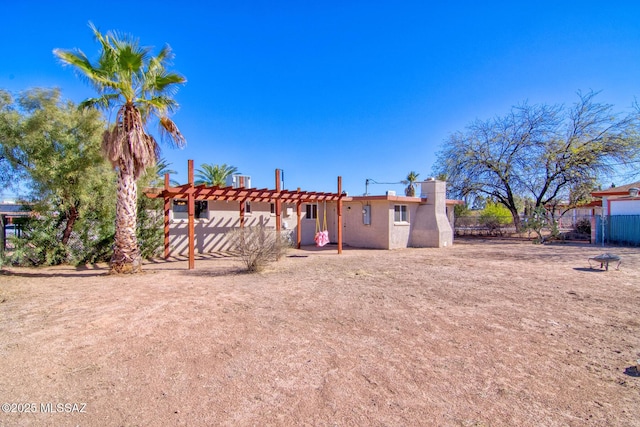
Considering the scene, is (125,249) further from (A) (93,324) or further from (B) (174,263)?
(A) (93,324)

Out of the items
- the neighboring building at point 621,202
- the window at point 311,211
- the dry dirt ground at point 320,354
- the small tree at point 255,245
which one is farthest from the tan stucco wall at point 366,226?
the neighboring building at point 621,202

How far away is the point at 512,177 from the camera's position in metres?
24.1

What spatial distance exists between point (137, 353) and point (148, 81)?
8014 millimetres

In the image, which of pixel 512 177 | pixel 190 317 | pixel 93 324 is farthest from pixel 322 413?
pixel 512 177

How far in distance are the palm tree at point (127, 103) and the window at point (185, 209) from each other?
451 cm

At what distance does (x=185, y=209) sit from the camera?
1448 cm

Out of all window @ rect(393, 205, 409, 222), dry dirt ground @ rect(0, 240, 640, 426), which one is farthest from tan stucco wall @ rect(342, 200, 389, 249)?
dry dirt ground @ rect(0, 240, 640, 426)

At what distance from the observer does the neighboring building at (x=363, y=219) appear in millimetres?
15414

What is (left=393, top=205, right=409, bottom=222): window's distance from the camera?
56.9ft

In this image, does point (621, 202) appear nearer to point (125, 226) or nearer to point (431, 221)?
point (431, 221)

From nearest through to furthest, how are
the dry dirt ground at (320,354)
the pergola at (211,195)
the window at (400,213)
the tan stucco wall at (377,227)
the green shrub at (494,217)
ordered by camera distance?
the dry dirt ground at (320,354) < the pergola at (211,195) < the tan stucco wall at (377,227) < the window at (400,213) < the green shrub at (494,217)

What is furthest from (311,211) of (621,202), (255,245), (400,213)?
(621,202)

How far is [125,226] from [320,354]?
7809mm

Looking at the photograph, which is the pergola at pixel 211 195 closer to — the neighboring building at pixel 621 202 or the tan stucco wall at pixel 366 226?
the tan stucco wall at pixel 366 226
